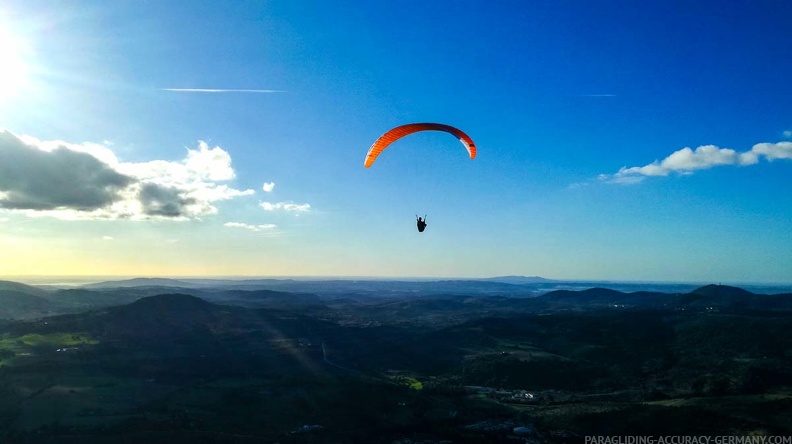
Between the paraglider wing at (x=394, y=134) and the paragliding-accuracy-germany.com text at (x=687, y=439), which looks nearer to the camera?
the paraglider wing at (x=394, y=134)

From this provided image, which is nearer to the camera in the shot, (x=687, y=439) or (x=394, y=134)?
(x=394, y=134)

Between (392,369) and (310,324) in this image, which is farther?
(310,324)

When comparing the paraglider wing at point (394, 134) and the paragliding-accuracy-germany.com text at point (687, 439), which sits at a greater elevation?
the paraglider wing at point (394, 134)

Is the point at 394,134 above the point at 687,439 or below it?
above

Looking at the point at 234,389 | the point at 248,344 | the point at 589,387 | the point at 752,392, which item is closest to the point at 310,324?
the point at 248,344

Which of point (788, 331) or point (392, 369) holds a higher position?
point (788, 331)

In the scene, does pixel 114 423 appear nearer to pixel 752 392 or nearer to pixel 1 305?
pixel 752 392

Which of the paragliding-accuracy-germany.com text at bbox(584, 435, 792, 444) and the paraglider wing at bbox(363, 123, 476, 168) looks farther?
the paragliding-accuracy-germany.com text at bbox(584, 435, 792, 444)

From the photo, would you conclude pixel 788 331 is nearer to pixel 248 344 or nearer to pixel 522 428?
pixel 522 428

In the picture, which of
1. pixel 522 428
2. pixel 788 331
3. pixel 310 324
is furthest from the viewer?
pixel 310 324

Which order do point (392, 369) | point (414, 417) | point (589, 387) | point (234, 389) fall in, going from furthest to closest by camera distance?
1. point (392, 369)
2. point (589, 387)
3. point (234, 389)
4. point (414, 417)

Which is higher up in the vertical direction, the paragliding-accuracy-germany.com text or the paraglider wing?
the paraglider wing
